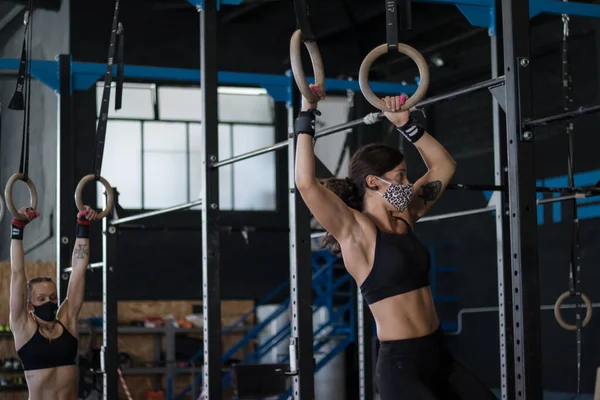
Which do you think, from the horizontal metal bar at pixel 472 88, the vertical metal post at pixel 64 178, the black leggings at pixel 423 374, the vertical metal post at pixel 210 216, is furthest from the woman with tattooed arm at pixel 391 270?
the vertical metal post at pixel 64 178

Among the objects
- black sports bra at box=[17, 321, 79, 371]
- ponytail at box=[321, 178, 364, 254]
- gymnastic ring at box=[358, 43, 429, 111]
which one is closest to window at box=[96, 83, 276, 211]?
black sports bra at box=[17, 321, 79, 371]

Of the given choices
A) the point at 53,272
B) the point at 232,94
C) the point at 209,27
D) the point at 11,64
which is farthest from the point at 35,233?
the point at 209,27

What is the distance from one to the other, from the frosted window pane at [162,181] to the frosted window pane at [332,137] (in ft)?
5.90

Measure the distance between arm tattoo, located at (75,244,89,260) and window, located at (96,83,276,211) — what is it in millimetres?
5512

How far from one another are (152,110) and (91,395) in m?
3.69

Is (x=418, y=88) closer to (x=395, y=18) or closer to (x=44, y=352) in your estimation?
(x=395, y=18)

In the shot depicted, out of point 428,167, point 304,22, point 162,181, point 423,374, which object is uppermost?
point 162,181

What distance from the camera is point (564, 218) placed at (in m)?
9.15

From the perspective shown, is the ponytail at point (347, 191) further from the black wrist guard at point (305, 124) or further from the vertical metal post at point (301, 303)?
the vertical metal post at point (301, 303)

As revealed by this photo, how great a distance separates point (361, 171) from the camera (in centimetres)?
315

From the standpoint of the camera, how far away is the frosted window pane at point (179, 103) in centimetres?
1162

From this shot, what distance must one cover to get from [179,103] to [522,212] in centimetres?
918

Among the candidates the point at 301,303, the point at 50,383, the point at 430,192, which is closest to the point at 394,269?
the point at 430,192

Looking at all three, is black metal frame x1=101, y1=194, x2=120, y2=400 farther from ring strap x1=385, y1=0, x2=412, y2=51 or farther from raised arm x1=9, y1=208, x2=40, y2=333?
ring strap x1=385, y1=0, x2=412, y2=51
